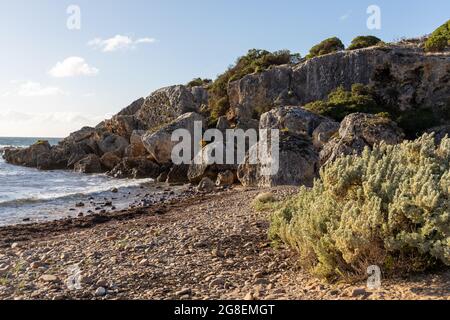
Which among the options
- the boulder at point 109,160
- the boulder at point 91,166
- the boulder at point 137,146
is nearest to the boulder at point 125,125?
the boulder at point 109,160

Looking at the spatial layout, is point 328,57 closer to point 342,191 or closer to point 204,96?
point 204,96

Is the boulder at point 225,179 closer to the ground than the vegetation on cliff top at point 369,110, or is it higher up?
closer to the ground

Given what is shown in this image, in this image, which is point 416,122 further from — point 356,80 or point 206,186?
point 206,186

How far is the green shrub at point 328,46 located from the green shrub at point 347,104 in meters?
9.93

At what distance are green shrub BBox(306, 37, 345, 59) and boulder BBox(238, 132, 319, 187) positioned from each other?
22456mm

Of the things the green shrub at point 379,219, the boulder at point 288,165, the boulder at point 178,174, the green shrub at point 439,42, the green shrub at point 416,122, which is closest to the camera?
the green shrub at point 379,219

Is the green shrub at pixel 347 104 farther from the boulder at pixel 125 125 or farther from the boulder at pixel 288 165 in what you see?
the boulder at pixel 125 125

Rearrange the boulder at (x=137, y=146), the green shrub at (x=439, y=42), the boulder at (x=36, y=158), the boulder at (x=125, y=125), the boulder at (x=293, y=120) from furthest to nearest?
the boulder at (x=36, y=158), the boulder at (x=125, y=125), the boulder at (x=137, y=146), the green shrub at (x=439, y=42), the boulder at (x=293, y=120)

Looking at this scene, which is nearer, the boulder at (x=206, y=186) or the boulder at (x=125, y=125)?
the boulder at (x=206, y=186)

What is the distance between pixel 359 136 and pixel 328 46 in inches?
956

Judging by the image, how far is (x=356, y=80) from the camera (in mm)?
36344

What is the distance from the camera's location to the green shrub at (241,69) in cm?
4325

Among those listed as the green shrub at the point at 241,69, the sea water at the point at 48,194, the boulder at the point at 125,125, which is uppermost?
the green shrub at the point at 241,69

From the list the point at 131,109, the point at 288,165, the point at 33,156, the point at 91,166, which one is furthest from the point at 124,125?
the point at 288,165
